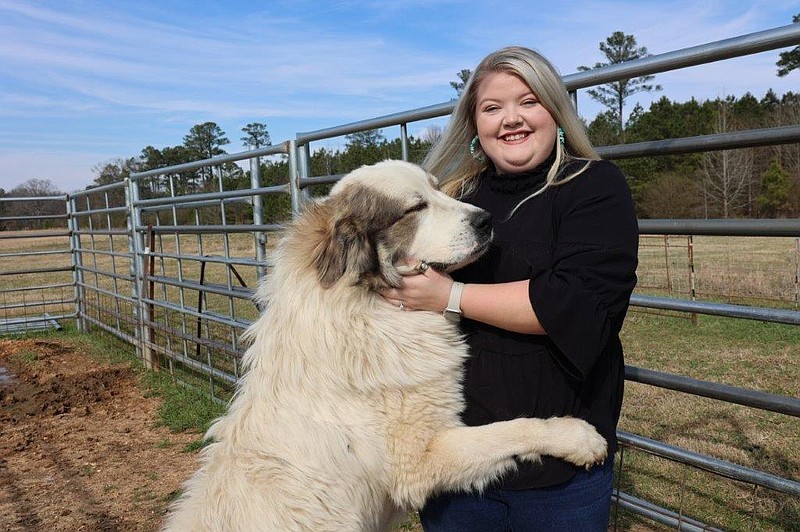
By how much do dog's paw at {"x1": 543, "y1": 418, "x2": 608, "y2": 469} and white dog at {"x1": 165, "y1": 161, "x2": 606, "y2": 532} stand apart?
13cm

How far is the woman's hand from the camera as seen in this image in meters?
2.29

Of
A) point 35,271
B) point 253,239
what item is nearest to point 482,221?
point 253,239

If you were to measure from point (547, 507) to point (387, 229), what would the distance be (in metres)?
1.35

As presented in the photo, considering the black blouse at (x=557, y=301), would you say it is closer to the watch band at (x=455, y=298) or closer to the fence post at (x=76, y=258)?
the watch band at (x=455, y=298)

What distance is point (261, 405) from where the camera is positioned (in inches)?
103

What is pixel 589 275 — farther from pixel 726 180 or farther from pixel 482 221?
pixel 726 180

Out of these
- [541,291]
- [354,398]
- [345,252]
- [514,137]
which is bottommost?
[354,398]

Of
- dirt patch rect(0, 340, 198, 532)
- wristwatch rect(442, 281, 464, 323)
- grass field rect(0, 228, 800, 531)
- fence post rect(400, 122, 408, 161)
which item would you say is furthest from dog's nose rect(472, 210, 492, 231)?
dirt patch rect(0, 340, 198, 532)

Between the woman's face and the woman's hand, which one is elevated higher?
the woman's face

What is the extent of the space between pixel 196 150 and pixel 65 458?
201 feet

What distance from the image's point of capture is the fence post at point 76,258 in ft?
41.0

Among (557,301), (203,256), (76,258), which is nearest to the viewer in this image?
(557,301)

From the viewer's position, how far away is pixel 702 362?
28.5 ft

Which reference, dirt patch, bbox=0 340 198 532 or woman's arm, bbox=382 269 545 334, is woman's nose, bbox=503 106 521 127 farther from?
dirt patch, bbox=0 340 198 532
